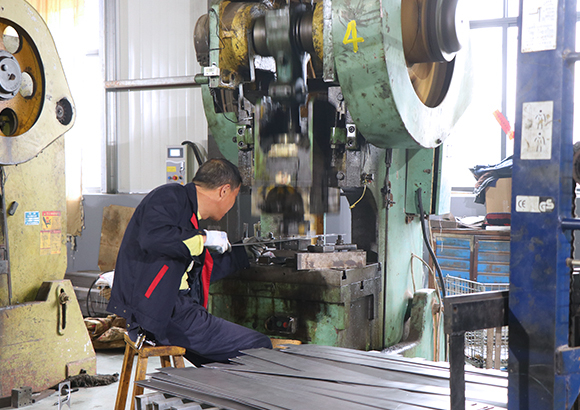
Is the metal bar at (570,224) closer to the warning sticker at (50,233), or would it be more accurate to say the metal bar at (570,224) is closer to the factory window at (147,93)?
the warning sticker at (50,233)

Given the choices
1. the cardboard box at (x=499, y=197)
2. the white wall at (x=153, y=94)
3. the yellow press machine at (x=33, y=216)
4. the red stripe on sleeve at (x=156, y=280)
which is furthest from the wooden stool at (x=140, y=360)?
the white wall at (x=153, y=94)

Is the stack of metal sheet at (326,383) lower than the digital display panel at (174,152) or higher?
lower

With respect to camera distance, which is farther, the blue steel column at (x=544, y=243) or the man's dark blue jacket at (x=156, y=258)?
the man's dark blue jacket at (x=156, y=258)

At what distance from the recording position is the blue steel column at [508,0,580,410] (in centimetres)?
118

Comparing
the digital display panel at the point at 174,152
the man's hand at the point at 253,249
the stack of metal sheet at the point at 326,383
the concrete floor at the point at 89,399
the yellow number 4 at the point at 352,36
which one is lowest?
the concrete floor at the point at 89,399

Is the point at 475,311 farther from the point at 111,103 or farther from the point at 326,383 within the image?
the point at 111,103

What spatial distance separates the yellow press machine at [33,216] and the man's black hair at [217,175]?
2.50 ft

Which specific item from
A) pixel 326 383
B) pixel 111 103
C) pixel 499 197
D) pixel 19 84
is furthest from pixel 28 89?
pixel 499 197

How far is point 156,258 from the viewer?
2.08 metres

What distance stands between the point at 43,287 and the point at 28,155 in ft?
3.04

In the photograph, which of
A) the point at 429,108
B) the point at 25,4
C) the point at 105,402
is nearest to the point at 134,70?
the point at 25,4

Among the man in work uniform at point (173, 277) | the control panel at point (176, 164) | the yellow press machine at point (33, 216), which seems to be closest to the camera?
the man in work uniform at point (173, 277)

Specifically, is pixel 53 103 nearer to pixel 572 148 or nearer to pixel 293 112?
pixel 293 112

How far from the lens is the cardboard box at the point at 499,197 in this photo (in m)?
4.47
